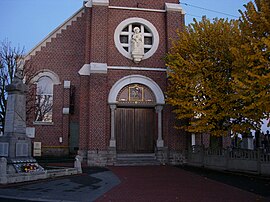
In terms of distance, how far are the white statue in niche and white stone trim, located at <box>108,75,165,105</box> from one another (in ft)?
4.23

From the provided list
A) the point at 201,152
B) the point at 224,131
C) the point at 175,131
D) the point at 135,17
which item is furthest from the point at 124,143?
the point at 135,17

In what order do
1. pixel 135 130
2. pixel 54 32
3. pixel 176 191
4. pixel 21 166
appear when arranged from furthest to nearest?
1. pixel 54 32
2. pixel 135 130
3. pixel 21 166
4. pixel 176 191

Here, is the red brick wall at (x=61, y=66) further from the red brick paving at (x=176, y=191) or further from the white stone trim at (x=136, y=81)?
the red brick paving at (x=176, y=191)

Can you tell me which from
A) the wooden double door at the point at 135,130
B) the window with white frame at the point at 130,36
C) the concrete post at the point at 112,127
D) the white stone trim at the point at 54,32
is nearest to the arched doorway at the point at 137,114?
the wooden double door at the point at 135,130

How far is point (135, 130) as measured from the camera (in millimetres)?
22547

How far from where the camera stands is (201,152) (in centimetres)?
2064

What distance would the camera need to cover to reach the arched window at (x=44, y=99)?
25641mm

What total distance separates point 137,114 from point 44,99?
8.22 m

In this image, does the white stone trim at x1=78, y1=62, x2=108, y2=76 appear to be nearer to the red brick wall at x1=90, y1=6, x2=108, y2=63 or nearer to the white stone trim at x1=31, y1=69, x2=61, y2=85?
the red brick wall at x1=90, y1=6, x2=108, y2=63

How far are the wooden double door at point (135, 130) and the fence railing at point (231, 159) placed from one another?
3087 millimetres

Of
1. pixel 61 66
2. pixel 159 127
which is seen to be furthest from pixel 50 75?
pixel 159 127

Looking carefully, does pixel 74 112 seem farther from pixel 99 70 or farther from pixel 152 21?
pixel 152 21

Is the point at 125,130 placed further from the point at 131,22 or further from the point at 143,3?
the point at 143,3

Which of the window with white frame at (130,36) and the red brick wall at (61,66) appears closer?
the window with white frame at (130,36)
